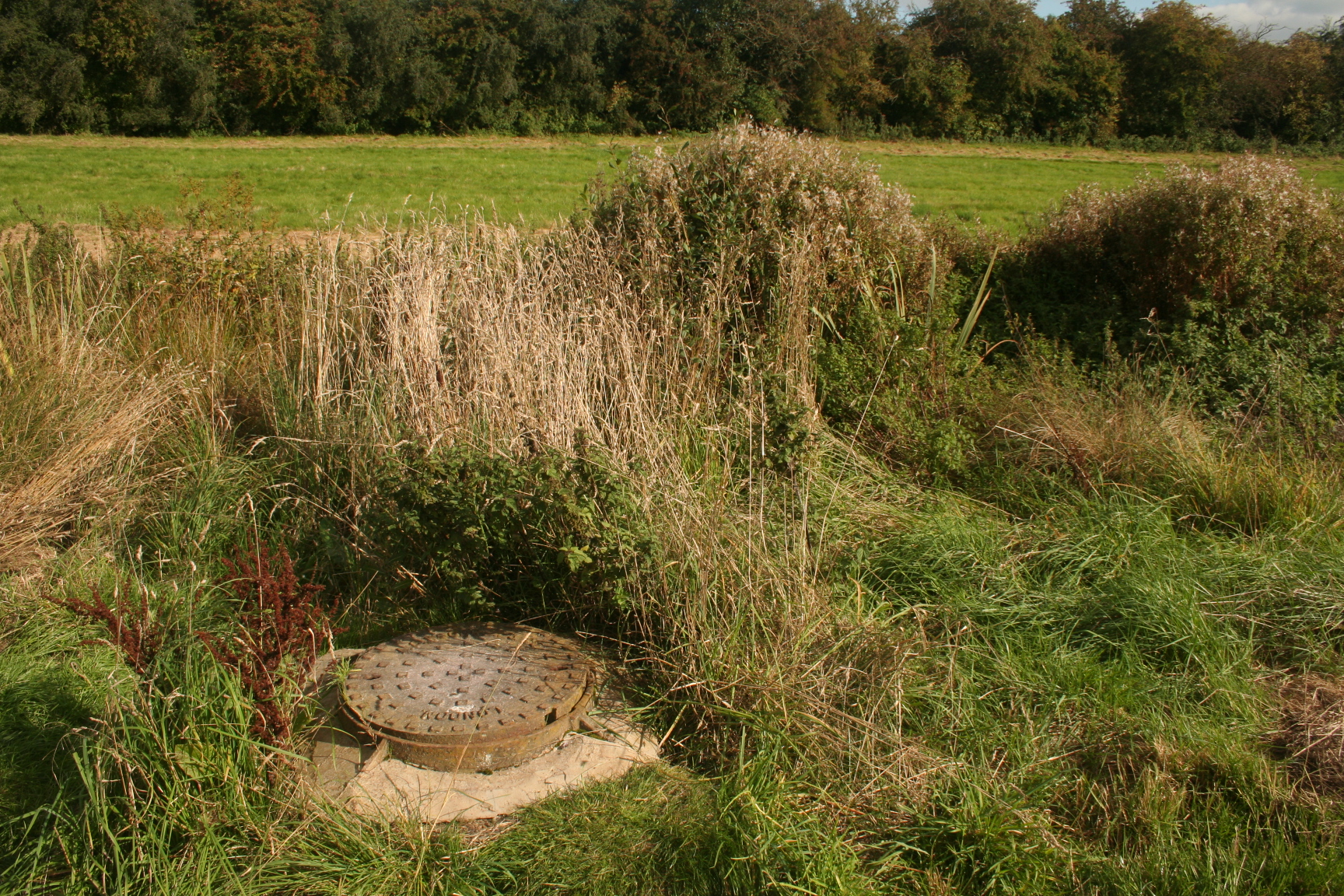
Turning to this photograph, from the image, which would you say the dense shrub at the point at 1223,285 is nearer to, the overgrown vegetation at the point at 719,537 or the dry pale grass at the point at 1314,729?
the overgrown vegetation at the point at 719,537

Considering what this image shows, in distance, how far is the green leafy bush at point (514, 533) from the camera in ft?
11.4

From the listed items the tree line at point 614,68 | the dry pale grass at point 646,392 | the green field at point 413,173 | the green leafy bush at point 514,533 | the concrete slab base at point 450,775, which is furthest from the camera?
the tree line at point 614,68

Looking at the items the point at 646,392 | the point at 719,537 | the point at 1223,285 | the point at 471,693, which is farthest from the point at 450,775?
the point at 1223,285

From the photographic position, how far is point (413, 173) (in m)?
20.5

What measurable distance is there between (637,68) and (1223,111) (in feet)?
74.2

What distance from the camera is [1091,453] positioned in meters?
4.82

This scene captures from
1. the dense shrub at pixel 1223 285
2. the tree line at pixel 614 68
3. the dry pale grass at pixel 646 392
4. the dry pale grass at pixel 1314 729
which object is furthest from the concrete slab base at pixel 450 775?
the tree line at pixel 614 68

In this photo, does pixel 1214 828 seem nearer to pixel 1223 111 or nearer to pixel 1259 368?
pixel 1259 368

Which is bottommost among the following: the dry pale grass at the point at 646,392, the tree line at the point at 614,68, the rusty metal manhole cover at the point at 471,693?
the rusty metal manhole cover at the point at 471,693

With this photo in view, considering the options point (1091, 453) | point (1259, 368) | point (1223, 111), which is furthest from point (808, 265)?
point (1223, 111)

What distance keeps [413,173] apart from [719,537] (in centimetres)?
1926

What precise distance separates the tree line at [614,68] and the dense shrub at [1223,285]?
84.9 ft

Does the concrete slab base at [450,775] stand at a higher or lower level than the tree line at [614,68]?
lower

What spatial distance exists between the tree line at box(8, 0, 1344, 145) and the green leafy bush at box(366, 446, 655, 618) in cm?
2903
